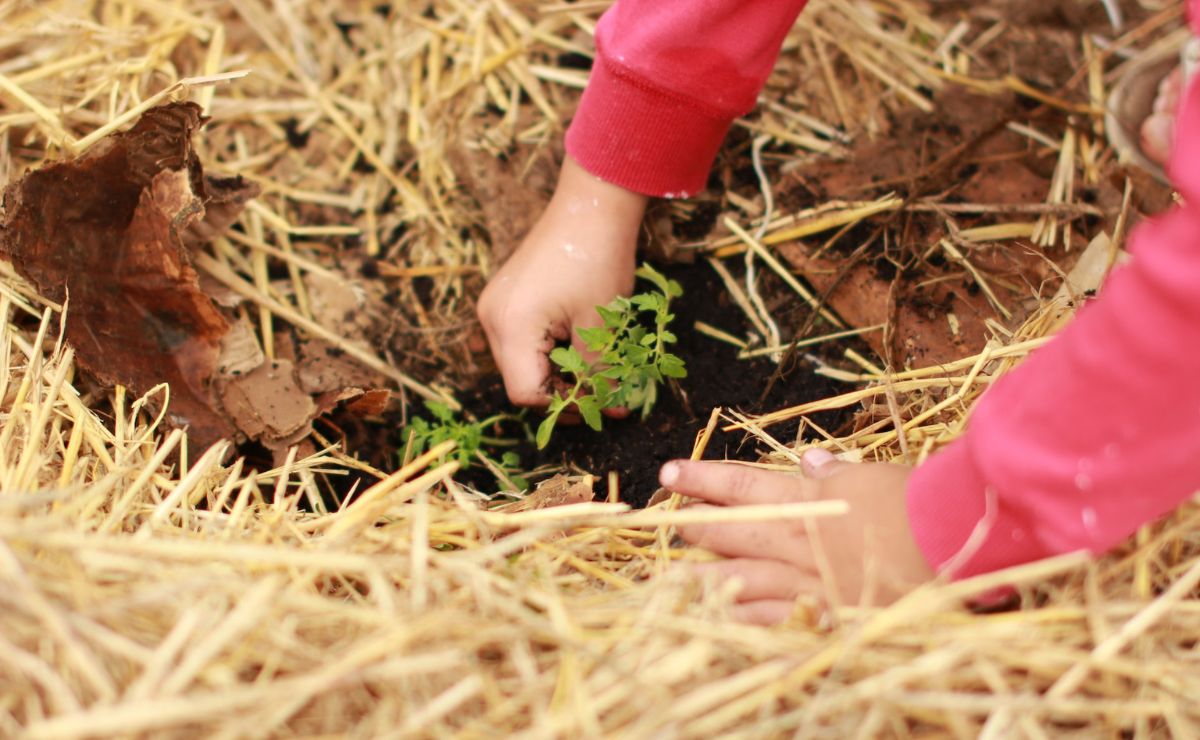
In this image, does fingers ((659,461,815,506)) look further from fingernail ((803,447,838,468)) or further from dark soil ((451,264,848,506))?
dark soil ((451,264,848,506))

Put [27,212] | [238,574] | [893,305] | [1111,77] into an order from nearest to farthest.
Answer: [238,574]
[27,212]
[893,305]
[1111,77]

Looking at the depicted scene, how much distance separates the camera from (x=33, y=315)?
181 centimetres

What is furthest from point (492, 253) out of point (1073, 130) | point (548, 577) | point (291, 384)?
point (1073, 130)

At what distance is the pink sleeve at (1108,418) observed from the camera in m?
1.07

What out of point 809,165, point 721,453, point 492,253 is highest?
point 809,165

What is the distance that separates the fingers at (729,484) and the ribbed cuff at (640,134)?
72 cm

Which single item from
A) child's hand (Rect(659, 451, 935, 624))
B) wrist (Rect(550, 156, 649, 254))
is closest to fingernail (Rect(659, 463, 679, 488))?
child's hand (Rect(659, 451, 935, 624))

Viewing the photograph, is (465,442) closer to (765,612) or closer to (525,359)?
(525,359)

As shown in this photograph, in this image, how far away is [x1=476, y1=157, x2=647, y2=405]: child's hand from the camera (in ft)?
6.18

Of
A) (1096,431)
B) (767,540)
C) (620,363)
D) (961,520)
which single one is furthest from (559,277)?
(1096,431)

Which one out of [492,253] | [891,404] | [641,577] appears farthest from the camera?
[492,253]

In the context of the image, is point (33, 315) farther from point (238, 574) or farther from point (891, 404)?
point (891, 404)

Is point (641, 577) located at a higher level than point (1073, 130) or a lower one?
lower

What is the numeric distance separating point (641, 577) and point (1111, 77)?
1.70 m
